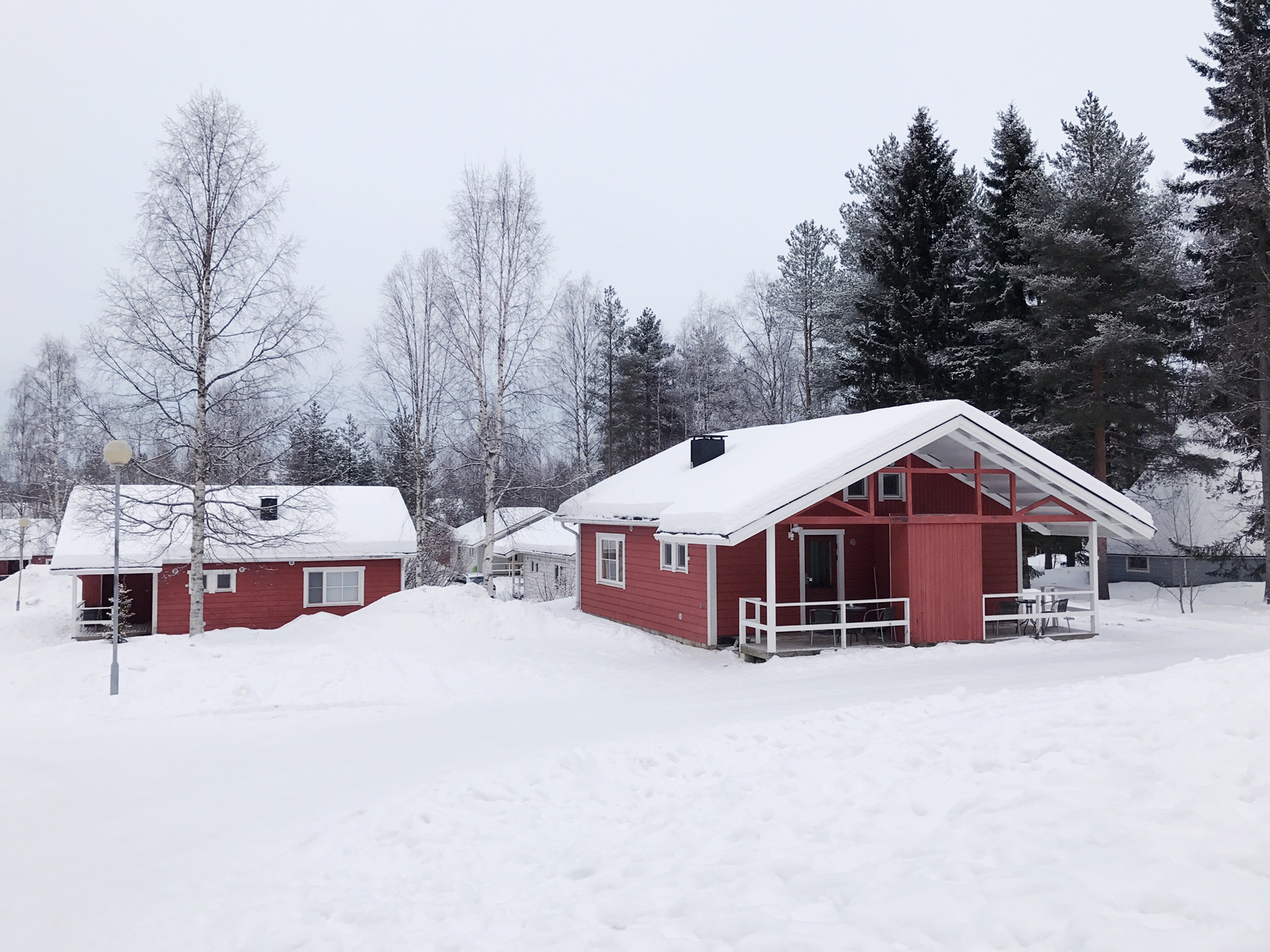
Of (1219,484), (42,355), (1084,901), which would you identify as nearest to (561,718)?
(1084,901)

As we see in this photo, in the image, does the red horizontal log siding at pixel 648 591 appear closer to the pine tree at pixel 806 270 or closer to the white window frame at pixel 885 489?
the white window frame at pixel 885 489

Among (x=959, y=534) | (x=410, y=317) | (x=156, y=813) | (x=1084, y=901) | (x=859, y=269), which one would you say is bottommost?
(x=156, y=813)

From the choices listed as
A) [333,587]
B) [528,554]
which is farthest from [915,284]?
[333,587]

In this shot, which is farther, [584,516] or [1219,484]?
[1219,484]

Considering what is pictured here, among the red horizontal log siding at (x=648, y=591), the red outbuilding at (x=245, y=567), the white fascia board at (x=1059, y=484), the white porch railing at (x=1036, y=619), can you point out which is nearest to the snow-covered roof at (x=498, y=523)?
the red outbuilding at (x=245, y=567)

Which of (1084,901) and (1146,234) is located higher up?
(1146,234)

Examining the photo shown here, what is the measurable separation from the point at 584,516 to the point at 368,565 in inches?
271

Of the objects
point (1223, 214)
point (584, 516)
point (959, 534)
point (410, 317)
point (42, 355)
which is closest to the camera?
point (959, 534)

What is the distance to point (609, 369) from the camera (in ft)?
137

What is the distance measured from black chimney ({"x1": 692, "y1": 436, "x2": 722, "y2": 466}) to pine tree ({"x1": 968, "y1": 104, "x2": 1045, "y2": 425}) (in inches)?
480

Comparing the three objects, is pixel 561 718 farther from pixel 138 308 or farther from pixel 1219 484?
pixel 1219 484

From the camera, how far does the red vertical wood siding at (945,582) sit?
1616cm

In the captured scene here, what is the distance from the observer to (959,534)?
54.5 feet

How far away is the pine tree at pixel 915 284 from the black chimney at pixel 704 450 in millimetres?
11444
